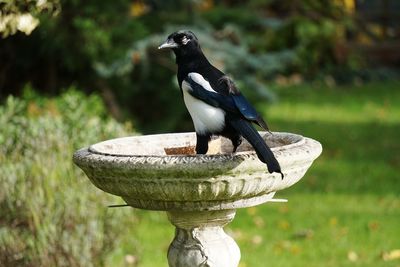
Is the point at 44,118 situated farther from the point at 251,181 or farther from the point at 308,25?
the point at 308,25

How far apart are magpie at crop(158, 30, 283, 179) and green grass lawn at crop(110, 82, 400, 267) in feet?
6.31

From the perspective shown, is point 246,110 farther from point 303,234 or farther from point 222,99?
point 303,234

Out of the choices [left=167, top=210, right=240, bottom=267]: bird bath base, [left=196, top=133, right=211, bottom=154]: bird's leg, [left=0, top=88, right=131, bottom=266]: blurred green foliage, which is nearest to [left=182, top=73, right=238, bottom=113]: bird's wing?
[left=196, top=133, right=211, bottom=154]: bird's leg

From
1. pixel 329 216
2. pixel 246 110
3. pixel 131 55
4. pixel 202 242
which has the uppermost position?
pixel 246 110

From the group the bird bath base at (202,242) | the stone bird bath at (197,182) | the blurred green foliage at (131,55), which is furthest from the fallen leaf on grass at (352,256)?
the blurred green foliage at (131,55)

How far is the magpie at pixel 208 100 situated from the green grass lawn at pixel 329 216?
1922 mm

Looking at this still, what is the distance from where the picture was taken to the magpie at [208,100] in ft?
13.0

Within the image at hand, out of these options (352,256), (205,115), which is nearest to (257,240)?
(352,256)

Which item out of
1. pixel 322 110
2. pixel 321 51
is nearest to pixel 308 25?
pixel 321 51

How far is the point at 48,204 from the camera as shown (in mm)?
5301

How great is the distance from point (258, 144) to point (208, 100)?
349mm

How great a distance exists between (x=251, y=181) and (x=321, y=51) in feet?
42.1

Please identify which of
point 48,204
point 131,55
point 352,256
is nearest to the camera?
point 48,204

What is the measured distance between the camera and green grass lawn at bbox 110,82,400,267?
6742 millimetres
